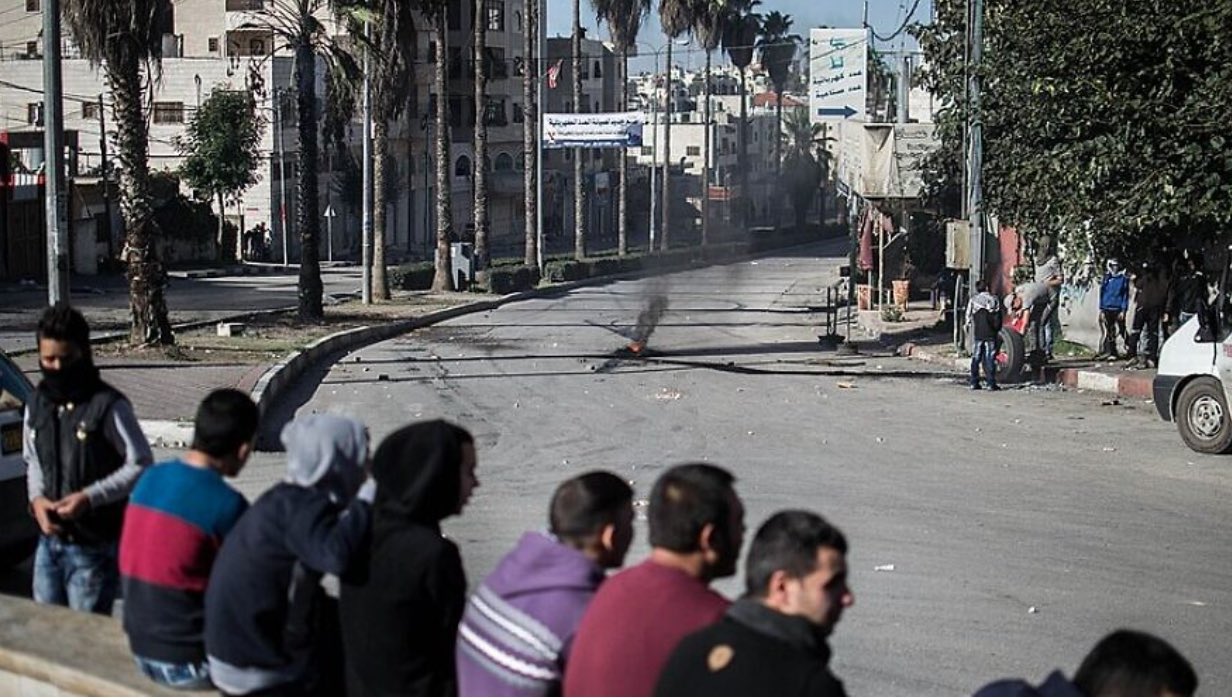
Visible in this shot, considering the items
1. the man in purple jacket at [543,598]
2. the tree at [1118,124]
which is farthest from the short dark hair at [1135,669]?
the tree at [1118,124]

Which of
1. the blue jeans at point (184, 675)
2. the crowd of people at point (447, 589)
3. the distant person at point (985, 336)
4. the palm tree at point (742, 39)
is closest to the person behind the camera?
the crowd of people at point (447, 589)

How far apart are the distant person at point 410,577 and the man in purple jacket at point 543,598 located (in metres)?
0.13

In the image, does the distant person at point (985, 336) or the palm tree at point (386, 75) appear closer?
the distant person at point (985, 336)

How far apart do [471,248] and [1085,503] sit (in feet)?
121

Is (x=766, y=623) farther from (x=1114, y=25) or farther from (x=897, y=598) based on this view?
(x=1114, y=25)

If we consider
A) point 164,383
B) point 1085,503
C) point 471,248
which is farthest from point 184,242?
point 1085,503

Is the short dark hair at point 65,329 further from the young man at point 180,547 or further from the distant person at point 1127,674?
the distant person at point 1127,674

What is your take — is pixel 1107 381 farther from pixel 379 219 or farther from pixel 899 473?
pixel 379 219

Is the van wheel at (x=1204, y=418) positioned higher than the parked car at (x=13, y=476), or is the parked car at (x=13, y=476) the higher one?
the parked car at (x=13, y=476)

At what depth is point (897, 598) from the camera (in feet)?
35.0

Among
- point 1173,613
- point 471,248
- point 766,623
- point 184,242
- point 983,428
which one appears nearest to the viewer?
point 766,623

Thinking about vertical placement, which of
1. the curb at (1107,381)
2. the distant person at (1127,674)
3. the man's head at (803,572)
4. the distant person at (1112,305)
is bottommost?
the curb at (1107,381)

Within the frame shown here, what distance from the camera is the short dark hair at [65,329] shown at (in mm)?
7133

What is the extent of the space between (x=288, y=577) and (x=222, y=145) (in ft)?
188
